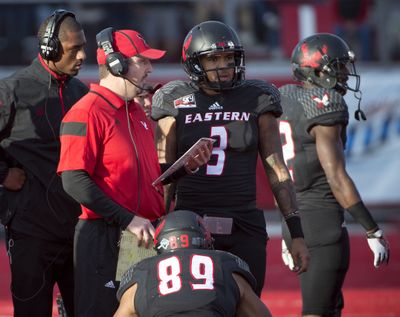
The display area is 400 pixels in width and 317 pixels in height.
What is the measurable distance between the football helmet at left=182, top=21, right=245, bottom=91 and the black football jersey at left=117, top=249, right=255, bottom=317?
1216 millimetres

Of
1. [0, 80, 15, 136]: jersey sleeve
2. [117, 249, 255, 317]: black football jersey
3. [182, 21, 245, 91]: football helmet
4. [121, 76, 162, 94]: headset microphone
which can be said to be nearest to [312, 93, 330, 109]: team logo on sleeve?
[182, 21, 245, 91]: football helmet

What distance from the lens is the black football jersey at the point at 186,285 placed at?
3928 mm

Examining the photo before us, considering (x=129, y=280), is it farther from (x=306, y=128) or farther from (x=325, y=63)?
(x=325, y=63)

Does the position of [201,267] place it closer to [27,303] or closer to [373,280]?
[27,303]

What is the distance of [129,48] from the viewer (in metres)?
4.74

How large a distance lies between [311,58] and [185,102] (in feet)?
3.78

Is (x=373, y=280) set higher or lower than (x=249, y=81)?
lower

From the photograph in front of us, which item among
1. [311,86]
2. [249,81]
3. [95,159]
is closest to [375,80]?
[311,86]

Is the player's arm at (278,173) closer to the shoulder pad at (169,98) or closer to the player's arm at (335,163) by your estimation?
the shoulder pad at (169,98)

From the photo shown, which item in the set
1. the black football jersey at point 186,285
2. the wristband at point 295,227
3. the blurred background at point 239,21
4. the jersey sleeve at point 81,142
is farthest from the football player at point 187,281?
the blurred background at point 239,21

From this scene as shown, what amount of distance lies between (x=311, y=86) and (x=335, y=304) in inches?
47.9

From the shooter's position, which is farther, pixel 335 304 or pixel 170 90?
pixel 335 304

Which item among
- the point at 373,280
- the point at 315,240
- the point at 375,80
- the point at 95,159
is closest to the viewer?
the point at 95,159

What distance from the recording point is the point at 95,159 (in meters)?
4.60
